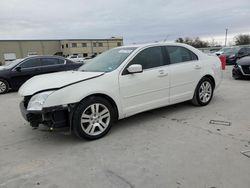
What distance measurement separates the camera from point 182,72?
5160mm

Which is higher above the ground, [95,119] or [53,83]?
[53,83]

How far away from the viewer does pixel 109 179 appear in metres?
2.81

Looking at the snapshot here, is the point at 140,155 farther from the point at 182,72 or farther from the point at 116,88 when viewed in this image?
the point at 182,72

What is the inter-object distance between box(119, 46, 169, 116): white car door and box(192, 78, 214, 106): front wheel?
101cm

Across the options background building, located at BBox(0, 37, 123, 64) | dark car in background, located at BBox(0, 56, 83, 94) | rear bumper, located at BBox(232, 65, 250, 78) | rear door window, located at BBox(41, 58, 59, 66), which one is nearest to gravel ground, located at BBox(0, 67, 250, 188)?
dark car in background, located at BBox(0, 56, 83, 94)

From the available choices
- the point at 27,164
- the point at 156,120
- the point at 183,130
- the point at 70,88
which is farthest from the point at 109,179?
the point at 156,120

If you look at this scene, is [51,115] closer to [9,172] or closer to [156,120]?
[9,172]

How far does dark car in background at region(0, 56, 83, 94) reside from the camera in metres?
9.42

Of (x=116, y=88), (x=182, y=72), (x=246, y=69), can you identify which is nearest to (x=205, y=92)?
(x=182, y=72)

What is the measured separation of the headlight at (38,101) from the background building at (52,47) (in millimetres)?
56848

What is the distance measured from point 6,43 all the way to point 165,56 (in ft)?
195

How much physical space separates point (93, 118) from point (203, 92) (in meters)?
2.98

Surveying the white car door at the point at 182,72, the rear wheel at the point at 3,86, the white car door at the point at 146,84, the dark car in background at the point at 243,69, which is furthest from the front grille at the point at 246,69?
the rear wheel at the point at 3,86

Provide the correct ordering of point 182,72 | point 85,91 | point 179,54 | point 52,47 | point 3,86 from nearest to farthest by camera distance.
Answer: point 85,91 < point 182,72 < point 179,54 < point 3,86 < point 52,47
